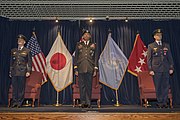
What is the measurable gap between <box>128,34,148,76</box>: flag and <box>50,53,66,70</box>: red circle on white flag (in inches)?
83.4

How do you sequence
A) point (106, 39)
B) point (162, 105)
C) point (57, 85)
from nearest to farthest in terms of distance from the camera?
point (162, 105), point (57, 85), point (106, 39)

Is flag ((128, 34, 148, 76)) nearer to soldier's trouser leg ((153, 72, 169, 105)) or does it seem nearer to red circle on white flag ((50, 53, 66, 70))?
soldier's trouser leg ((153, 72, 169, 105))

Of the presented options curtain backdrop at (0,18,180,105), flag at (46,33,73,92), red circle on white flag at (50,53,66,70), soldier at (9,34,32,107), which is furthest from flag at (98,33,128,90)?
soldier at (9,34,32,107)

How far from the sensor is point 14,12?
6.57 m

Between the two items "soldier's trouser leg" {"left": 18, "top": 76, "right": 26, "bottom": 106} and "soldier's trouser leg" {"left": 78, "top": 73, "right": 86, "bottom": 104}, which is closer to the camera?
"soldier's trouser leg" {"left": 78, "top": 73, "right": 86, "bottom": 104}

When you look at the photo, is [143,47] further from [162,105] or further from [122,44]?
[162,105]

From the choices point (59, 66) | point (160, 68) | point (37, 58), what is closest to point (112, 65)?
point (59, 66)

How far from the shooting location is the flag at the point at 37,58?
21.4ft

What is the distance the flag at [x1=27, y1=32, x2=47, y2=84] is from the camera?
6.52 m

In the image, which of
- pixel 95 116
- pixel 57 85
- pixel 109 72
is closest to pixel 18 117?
pixel 95 116

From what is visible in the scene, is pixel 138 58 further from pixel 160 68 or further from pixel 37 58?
pixel 37 58

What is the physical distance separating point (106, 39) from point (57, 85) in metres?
2.20

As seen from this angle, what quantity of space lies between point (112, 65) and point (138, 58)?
872 mm

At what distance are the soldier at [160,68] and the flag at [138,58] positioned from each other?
1872mm
